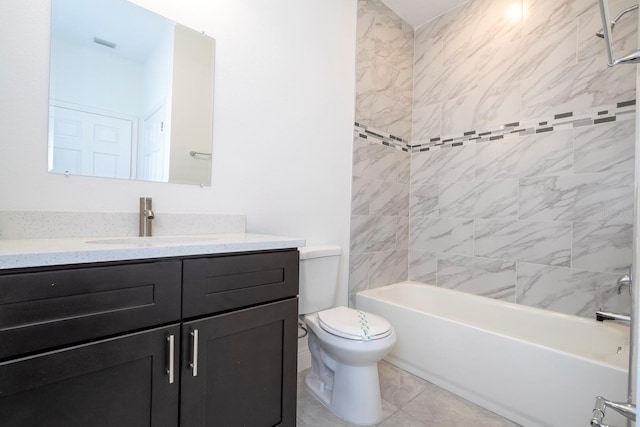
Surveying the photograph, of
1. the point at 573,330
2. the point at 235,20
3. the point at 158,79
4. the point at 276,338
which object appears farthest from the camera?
the point at 573,330

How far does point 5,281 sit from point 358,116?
2.06 m

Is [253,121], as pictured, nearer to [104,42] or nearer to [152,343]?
[104,42]

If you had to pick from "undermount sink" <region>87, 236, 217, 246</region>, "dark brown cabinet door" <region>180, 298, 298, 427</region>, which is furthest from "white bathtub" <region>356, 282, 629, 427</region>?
"undermount sink" <region>87, 236, 217, 246</region>

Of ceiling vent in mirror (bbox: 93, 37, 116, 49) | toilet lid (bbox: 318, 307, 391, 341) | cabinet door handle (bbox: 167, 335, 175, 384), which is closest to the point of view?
cabinet door handle (bbox: 167, 335, 175, 384)

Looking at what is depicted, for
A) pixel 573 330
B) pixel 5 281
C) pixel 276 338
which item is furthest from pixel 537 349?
pixel 5 281

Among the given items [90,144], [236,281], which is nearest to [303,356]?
[236,281]

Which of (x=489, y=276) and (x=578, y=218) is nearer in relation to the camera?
(x=578, y=218)

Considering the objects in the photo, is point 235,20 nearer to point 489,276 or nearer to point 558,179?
point 558,179

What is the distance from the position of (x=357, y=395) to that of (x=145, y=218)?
1.29 meters

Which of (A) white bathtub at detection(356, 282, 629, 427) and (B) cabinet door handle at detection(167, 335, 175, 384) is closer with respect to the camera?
(B) cabinet door handle at detection(167, 335, 175, 384)

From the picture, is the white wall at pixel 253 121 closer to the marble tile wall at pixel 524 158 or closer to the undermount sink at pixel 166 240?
the undermount sink at pixel 166 240

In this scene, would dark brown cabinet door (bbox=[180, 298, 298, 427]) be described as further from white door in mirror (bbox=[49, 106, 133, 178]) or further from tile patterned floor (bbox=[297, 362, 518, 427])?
white door in mirror (bbox=[49, 106, 133, 178])

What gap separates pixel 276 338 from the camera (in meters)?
1.16

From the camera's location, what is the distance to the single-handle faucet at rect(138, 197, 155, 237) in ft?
4.14
